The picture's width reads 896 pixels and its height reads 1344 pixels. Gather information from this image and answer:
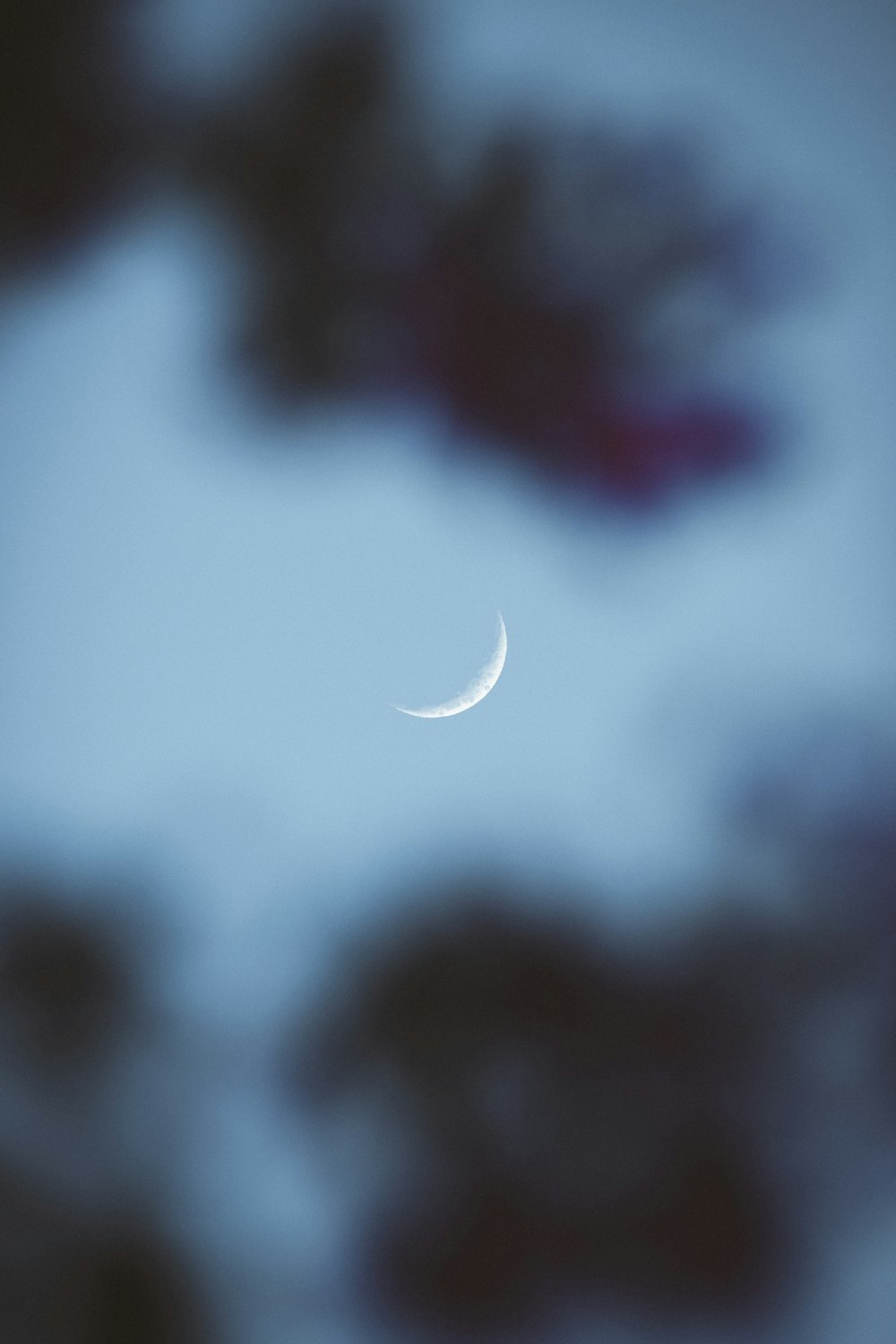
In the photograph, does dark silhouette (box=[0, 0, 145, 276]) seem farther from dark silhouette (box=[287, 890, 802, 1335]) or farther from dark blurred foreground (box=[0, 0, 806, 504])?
dark silhouette (box=[287, 890, 802, 1335])

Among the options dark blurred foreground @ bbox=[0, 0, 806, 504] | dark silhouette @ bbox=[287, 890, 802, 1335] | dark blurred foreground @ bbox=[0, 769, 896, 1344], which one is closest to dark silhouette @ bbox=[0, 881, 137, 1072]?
dark blurred foreground @ bbox=[0, 769, 896, 1344]

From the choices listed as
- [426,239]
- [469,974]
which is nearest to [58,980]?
[469,974]

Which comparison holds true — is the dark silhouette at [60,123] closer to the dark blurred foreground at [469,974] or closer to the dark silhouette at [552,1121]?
the dark blurred foreground at [469,974]

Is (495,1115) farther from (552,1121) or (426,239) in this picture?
(426,239)

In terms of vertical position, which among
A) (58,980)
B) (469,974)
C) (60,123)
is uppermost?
(60,123)

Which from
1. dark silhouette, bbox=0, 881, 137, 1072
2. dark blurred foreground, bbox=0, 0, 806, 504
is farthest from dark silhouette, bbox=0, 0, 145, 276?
dark silhouette, bbox=0, 881, 137, 1072

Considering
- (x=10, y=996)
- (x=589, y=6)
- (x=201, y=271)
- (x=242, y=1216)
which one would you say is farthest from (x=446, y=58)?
(x=242, y=1216)

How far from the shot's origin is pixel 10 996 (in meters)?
0.96

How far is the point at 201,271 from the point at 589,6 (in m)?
0.40

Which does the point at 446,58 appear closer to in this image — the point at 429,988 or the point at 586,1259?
the point at 429,988

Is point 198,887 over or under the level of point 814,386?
under

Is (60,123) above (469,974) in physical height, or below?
above

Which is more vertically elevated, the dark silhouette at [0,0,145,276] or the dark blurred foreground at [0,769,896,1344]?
the dark silhouette at [0,0,145,276]

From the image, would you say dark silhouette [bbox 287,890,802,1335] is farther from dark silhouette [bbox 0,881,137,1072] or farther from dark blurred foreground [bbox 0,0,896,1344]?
dark silhouette [bbox 0,881,137,1072]
